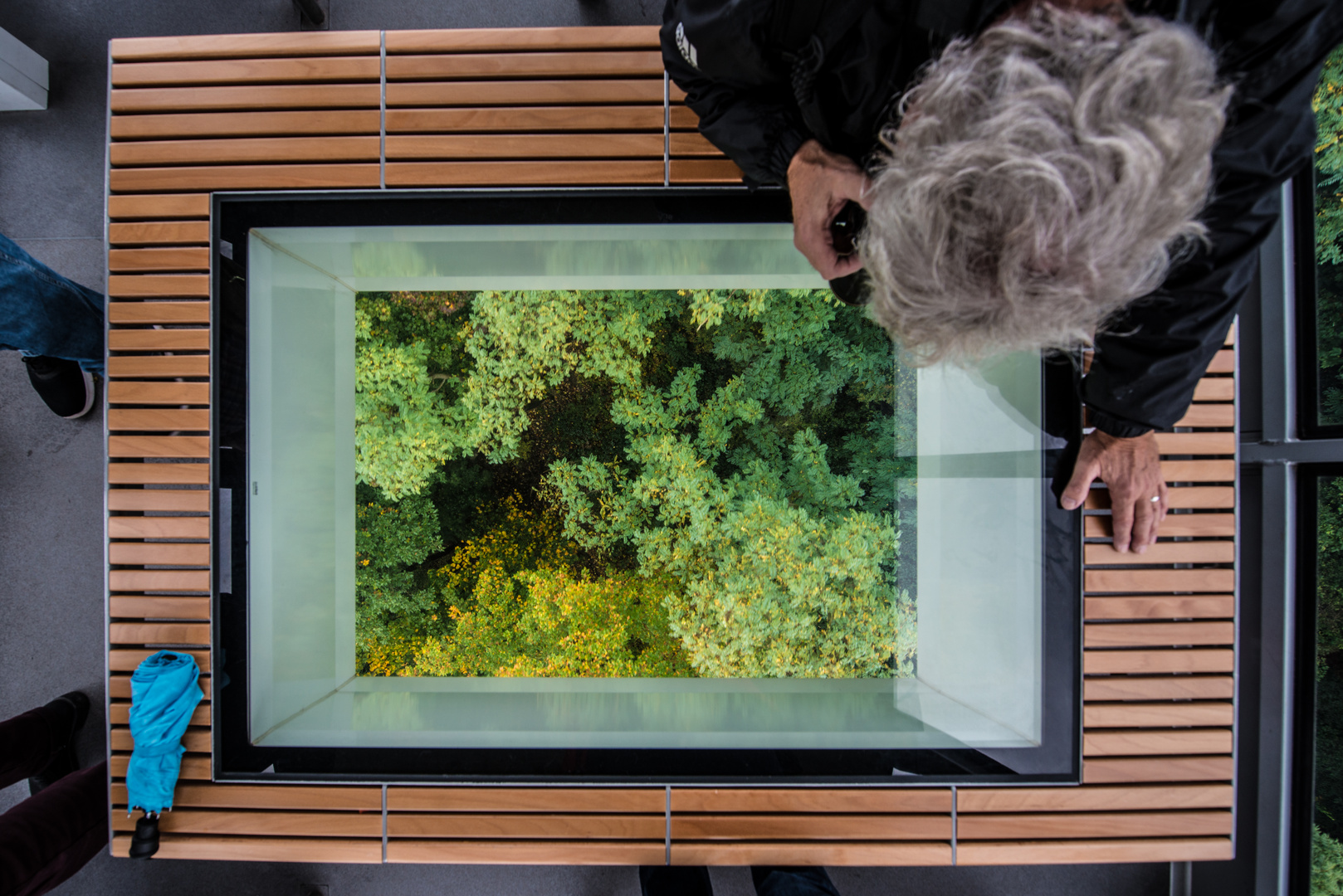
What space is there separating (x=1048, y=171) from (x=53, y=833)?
3061mm

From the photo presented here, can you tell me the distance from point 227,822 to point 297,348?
61.3 inches

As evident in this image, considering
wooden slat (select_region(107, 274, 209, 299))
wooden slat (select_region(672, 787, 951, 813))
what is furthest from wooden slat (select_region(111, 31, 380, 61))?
wooden slat (select_region(672, 787, 951, 813))

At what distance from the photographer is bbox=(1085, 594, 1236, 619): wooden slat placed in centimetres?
182

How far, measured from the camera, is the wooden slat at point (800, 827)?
181cm

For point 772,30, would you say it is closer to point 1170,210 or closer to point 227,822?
point 1170,210

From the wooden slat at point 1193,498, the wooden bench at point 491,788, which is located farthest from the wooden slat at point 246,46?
the wooden slat at point 1193,498

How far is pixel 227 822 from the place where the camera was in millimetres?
1856

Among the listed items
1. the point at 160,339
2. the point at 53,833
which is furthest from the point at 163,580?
the point at 53,833

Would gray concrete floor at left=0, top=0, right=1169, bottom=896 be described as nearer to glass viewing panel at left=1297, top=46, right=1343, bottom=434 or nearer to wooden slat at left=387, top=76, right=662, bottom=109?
wooden slat at left=387, top=76, right=662, bottom=109

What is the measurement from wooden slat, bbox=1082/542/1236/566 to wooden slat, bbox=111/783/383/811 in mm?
2352

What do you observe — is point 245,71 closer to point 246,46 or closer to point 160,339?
point 246,46

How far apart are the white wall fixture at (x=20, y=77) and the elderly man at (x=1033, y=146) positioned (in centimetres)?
284

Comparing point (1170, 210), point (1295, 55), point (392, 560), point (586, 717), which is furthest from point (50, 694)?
point (1295, 55)

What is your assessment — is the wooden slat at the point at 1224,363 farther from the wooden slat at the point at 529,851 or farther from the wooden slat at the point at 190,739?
the wooden slat at the point at 190,739
